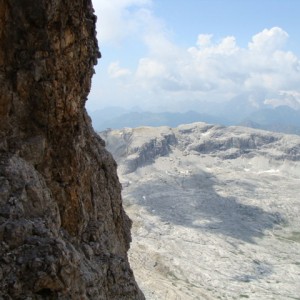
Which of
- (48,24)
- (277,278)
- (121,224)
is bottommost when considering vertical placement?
(277,278)

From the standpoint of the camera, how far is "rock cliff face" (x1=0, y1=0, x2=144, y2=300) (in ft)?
54.2

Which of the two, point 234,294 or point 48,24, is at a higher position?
point 48,24

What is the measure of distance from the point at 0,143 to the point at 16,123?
174 centimetres

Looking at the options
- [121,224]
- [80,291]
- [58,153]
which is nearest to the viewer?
[80,291]

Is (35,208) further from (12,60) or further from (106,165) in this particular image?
(106,165)

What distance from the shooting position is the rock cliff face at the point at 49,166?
16.5 m

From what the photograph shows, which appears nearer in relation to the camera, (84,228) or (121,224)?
(84,228)

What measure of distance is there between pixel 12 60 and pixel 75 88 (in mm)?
4267

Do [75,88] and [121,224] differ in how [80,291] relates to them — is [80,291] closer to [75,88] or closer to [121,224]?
[75,88]

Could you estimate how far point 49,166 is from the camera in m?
22.5

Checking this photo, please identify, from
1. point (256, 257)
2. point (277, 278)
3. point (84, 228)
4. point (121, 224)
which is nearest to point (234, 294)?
point (277, 278)

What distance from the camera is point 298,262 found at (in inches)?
6683

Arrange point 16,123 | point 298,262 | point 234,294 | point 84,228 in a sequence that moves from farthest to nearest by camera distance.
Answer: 1. point 298,262
2. point 234,294
3. point 84,228
4. point 16,123

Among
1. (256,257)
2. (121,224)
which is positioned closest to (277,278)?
(256,257)
